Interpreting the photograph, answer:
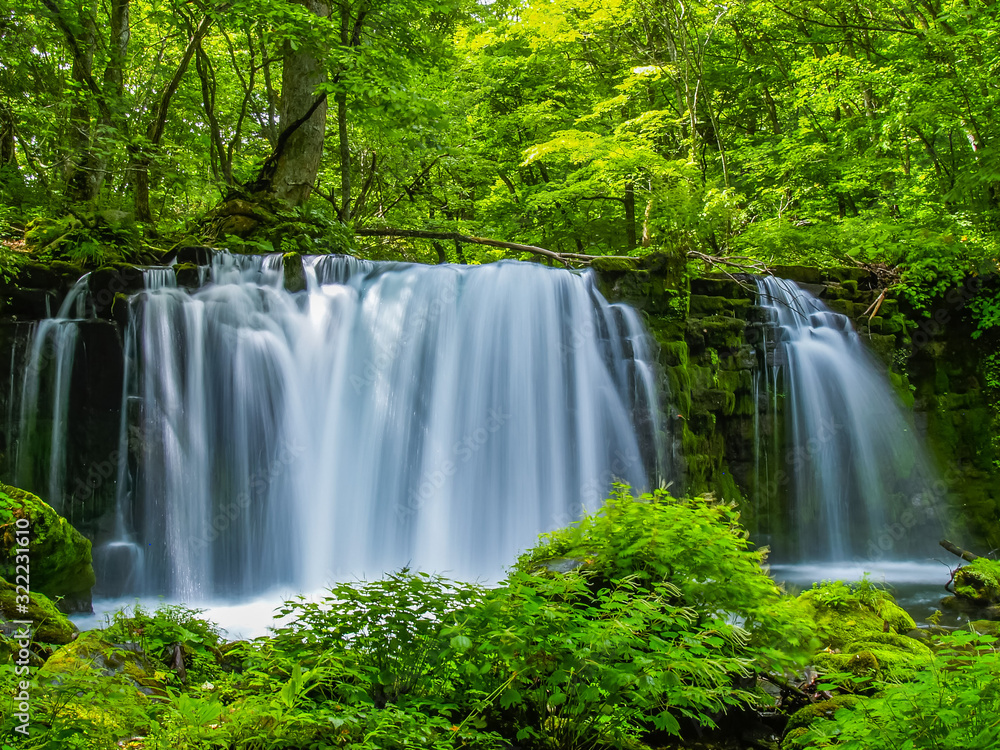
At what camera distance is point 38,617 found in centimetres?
454

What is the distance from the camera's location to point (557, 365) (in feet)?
31.5

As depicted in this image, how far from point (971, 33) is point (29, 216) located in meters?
14.4

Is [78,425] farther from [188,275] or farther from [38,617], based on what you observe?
[38,617]

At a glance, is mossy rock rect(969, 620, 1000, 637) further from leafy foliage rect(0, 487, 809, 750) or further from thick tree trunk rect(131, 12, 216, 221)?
thick tree trunk rect(131, 12, 216, 221)

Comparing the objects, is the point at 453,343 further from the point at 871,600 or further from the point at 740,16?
the point at 740,16

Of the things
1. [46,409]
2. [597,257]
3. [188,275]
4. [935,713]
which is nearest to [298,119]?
[188,275]

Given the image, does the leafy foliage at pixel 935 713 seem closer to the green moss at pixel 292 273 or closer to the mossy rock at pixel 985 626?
the mossy rock at pixel 985 626

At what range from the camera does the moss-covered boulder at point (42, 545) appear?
5.39 meters

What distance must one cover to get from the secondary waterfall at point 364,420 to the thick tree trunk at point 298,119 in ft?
8.99

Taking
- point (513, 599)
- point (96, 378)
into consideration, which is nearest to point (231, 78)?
point (96, 378)

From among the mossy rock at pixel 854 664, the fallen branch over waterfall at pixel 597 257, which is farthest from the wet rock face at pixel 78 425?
the mossy rock at pixel 854 664

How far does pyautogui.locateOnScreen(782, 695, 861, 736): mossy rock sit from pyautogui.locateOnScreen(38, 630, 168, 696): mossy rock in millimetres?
3543

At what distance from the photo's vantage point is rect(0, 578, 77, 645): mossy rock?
4414mm

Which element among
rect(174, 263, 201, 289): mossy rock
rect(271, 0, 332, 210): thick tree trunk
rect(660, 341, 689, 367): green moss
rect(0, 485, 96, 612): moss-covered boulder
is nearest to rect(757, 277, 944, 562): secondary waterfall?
rect(660, 341, 689, 367): green moss
